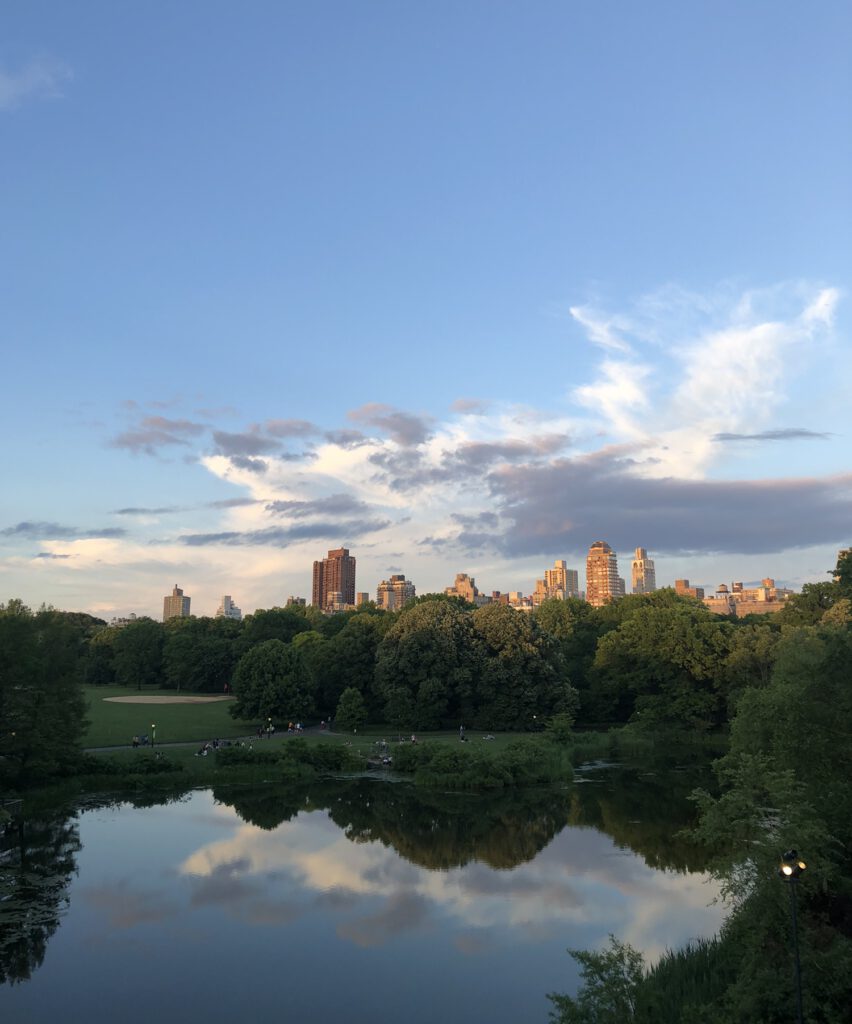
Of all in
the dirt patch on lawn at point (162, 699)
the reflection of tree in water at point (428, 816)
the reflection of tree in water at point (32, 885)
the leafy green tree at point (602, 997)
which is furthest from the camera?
the dirt patch on lawn at point (162, 699)

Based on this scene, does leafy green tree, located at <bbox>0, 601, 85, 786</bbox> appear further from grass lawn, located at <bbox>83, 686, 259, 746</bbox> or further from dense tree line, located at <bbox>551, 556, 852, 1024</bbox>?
dense tree line, located at <bbox>551, 556, 852, 1024</bbox>

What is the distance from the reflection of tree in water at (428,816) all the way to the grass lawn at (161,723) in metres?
14.5

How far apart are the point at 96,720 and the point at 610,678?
47.0 meters

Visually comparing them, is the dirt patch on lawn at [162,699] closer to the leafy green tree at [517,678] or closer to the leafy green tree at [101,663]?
the leafy green tree at [101,663]

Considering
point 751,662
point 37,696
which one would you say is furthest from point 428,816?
point 751,662

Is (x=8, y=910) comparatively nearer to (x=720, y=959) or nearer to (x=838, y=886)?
(x=720, y=959)

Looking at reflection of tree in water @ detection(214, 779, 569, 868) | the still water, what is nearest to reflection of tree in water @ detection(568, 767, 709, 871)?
the still water

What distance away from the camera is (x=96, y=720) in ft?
227

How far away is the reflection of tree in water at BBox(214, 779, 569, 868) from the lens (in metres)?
37.2

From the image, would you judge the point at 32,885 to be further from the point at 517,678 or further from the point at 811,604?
the point at 811,604

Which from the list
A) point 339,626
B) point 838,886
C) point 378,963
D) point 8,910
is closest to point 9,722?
point 8,910

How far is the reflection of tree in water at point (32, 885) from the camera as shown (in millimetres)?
23750

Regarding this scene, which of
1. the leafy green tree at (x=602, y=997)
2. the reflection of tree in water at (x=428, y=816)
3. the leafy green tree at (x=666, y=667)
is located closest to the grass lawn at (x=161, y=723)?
the reflection of tree in water at (x=428, y=816)

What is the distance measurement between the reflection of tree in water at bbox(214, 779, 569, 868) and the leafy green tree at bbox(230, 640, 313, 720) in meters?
19.2
